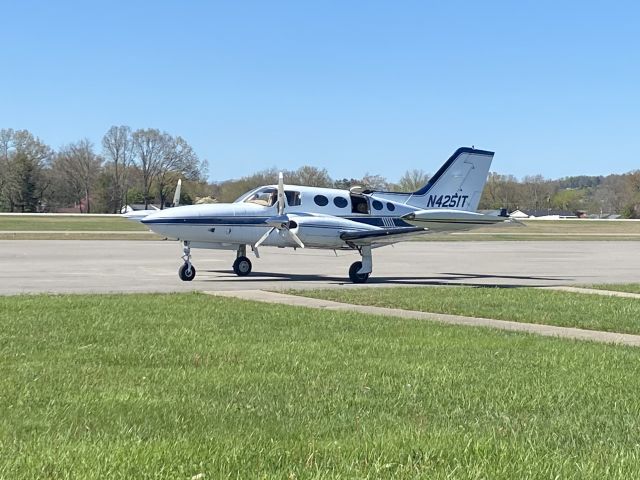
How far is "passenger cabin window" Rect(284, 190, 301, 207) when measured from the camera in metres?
23.3

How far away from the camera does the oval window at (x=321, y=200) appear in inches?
930

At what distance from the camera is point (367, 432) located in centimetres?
614

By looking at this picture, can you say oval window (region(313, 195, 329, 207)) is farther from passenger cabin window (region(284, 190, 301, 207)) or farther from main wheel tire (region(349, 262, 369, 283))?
main wheel tire (region(349, 262, 369, 283))

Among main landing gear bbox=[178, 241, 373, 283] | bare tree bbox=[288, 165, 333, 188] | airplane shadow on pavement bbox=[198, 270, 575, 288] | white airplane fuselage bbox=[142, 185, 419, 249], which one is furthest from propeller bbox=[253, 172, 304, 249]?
bare tree bbox=[288, 165, 333, 188]

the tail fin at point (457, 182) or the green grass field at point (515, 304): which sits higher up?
the tail fin at point (457, 182)

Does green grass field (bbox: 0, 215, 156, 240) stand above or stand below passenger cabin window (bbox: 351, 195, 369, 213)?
below

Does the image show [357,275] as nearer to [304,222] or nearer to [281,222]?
[304,222]

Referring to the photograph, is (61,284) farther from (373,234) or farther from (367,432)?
(367,432)

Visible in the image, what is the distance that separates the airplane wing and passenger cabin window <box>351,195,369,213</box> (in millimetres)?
1374

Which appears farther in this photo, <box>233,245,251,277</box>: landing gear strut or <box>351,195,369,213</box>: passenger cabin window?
<box>351,195,369,213</box>: passenger cabin window

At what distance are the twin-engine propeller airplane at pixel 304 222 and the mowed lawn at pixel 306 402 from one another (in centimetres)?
1057

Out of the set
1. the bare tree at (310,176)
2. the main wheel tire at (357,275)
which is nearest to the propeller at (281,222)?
the main wheel tire at (357,275)

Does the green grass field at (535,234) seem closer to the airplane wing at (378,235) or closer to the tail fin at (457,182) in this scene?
the tail fin at (457,182)

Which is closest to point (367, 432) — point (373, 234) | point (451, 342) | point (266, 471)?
point (266, 471)
